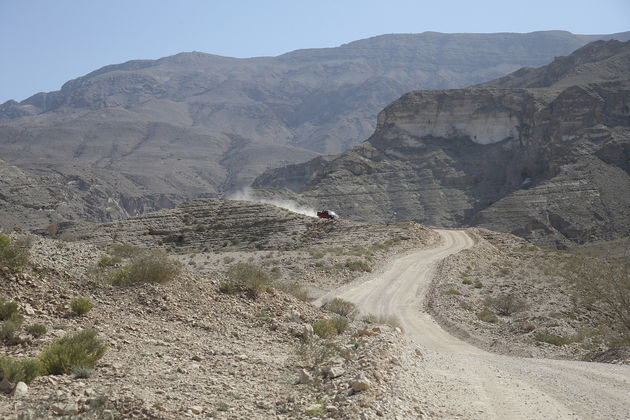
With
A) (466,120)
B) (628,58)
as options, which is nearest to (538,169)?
(466,120)

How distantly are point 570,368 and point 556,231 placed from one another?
233 ft

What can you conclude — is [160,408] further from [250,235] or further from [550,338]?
[250,235]

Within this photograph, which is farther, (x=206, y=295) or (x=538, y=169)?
(x=538, y=169)

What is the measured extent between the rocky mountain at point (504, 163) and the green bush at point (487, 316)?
2220 inches

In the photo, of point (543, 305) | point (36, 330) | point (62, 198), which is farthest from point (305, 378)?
Result: point (62, 198)

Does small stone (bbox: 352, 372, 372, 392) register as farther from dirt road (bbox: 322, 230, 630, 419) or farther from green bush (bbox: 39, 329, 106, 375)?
green bush (bbox: 39, 329, 106, 375)

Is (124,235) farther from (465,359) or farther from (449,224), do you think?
(449,224)

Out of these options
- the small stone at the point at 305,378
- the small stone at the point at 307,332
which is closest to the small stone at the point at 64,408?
the small stone at the point at 305,378

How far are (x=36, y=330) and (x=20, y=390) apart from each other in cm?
261

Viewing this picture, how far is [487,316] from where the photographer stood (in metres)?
22.4

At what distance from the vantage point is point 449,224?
94.5 metres

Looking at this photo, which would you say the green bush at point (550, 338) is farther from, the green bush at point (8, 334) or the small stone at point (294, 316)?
the green bush at point (8, 334)

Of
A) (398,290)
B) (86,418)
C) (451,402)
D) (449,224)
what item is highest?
(86,418)

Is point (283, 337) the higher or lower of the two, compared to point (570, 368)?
higher
